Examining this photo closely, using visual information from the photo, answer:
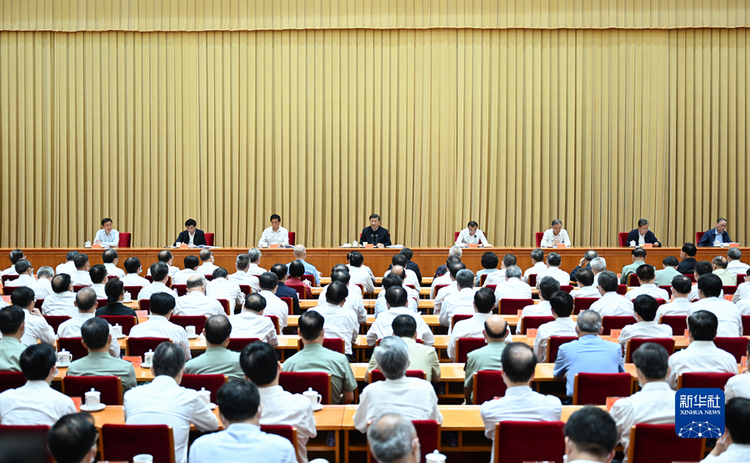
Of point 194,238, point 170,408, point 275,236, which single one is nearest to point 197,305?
point 170,408

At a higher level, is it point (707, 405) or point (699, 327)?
point (699, 327)

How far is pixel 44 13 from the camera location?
13.2 m

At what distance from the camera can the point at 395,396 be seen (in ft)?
11.0

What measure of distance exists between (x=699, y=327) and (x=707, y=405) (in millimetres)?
717

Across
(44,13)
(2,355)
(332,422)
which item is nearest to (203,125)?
(44,13)

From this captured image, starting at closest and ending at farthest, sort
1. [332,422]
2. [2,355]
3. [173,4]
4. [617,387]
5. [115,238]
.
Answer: [332,422] → [617,387] → [2,355] → [115,238] → [173,4]

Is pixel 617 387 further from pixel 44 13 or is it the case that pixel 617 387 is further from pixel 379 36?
pixel 44 13

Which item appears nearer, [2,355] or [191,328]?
[2,355]

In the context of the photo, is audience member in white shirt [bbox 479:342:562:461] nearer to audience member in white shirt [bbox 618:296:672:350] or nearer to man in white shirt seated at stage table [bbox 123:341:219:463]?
man in white shirt seated at stage table [bbox 123:341:219:463]

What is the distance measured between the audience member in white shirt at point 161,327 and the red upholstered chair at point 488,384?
215cm

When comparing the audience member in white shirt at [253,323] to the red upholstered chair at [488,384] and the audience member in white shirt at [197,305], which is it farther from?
the red upholstered chair at [488,384]

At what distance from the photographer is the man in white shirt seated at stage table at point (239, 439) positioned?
8.45ft

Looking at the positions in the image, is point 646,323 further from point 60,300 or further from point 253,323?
point 60,300

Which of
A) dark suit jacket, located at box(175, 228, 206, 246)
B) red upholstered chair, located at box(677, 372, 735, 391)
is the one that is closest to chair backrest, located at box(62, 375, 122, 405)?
red upholstered chair, located at box(677, 372, 735, 391)
